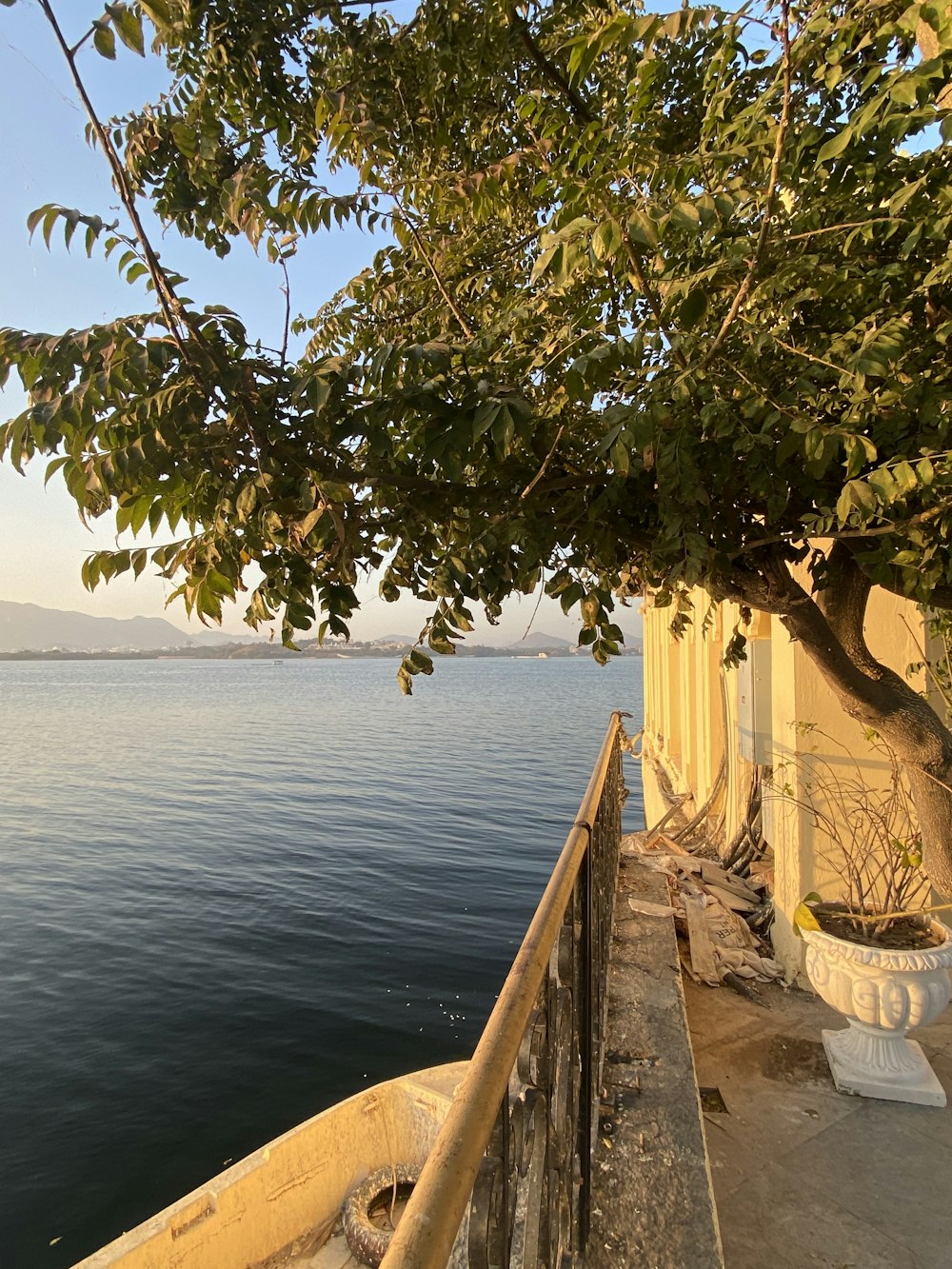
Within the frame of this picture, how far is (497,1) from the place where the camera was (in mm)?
2982

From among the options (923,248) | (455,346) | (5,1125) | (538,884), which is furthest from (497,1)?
(538,884)

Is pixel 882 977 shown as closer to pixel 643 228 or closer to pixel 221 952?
pixel 643 228

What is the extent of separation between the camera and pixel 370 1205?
5.08 m

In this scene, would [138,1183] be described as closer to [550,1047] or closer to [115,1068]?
[115,1068]

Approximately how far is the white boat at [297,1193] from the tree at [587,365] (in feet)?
10.3

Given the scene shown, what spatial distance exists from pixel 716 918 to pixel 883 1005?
201cm

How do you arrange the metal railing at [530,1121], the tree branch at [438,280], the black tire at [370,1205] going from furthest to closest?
the black tire at [370,1205] → the tree branch at [438,280] → the metal railing at [530,1121]

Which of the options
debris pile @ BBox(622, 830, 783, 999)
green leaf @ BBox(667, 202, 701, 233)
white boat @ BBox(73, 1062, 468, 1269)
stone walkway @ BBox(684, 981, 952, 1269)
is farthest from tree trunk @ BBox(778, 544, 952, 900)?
white boat @ BBox(73, 1062, 468, 1269)

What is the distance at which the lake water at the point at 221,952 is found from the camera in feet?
26.3

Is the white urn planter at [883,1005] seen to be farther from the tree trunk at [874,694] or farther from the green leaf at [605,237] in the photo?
the green leaf at [605,237]

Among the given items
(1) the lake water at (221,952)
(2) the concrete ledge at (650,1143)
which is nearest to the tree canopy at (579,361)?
(2) the concrete ledge at (650,1143)

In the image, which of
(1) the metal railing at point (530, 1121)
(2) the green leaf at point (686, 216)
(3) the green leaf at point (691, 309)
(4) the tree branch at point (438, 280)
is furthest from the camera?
(4) the tree branch at point (438, 280)

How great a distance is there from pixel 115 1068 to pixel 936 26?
11.6 metres

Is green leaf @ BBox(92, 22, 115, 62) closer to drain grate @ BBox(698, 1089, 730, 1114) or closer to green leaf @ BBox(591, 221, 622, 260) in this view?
green leaf @ BBox(591, 221, 622, 260)
